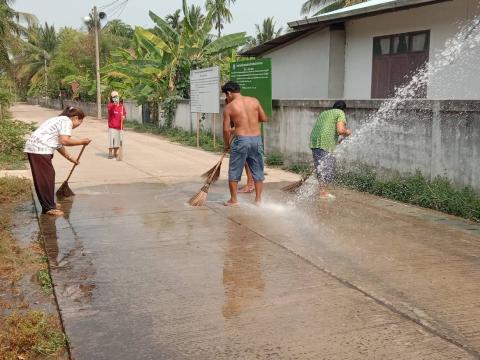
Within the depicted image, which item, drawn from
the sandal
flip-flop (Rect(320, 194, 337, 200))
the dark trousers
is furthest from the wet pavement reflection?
flip-flop (Rect(320, 194, 337, 200))

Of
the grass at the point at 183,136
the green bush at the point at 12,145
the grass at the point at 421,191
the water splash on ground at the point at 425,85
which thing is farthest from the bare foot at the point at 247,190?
the grass at the point at 183,136

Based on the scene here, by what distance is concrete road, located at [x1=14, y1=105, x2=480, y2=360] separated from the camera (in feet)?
Answer: 10.9

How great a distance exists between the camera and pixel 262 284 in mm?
4340

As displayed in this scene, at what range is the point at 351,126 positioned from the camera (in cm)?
922

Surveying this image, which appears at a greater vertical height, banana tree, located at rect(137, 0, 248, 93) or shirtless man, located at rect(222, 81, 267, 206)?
banana tree, located at rect(137, 0, 248, 93)

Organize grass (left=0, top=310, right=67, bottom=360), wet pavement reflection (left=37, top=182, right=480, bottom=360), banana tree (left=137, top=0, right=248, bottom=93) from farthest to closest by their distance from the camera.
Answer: banana tree (left=137, top=0, right=248, bottom=93) → wet pavement reflection (left=37, top=182, right=480, bottom=360) → grass (left=0, top=310, right=67, bottom=360)

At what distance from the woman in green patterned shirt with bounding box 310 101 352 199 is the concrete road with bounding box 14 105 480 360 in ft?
1.50

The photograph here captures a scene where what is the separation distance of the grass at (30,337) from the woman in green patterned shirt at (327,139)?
16.4ft

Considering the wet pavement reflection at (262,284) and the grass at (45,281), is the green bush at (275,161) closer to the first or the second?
the wet pavement reflection at (262,284)

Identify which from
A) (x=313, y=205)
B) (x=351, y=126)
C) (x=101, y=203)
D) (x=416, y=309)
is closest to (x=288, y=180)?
(x=351, y=126)

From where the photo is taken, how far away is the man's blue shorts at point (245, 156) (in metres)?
7.33

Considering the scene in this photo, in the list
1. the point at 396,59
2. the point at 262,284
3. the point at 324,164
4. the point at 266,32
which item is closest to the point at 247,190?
Answer: the point at 324,164

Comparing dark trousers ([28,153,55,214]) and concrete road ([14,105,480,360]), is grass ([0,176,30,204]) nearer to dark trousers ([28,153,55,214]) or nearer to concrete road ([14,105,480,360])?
concrete road ([14,105,480,360])

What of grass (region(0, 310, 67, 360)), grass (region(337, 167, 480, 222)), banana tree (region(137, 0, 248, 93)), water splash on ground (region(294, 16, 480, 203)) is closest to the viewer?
grass (region(0, 310, 67, 360))
